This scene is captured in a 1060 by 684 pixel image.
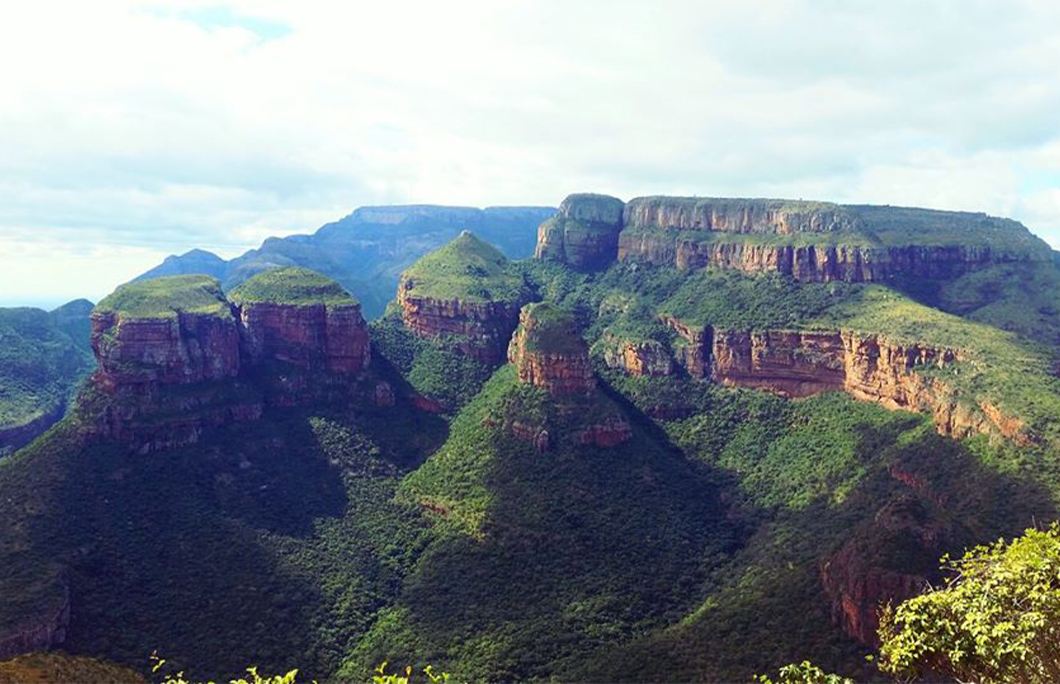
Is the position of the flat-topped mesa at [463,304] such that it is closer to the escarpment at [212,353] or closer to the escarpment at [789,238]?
the escarpment at [212,353]

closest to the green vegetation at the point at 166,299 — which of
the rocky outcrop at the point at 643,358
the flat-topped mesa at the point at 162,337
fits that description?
the flat-topped mesa at the point at 162,337

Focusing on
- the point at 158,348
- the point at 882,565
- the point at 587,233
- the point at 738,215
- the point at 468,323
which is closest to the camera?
the point at 882,565

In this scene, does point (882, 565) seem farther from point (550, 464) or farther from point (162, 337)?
point (162, 337)

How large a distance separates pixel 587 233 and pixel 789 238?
47.7 metres

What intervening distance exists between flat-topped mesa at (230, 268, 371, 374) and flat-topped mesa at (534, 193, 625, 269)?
64106 millimetres

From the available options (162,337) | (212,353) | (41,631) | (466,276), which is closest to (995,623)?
(41,631)

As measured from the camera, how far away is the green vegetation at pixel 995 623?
73.5 ft

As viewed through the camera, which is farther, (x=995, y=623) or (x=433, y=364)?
(x=433, y=364)

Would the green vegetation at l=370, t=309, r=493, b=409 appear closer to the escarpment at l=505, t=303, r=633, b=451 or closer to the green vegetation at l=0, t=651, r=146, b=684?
the escarpment at l=505, t=303, r=633, b=451

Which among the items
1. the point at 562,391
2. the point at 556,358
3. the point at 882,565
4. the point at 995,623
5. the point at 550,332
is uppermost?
the point at 550,332

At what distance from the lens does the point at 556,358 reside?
101875mm

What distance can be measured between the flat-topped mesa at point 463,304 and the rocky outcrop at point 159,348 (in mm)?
36008

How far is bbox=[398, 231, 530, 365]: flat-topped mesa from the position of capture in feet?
410

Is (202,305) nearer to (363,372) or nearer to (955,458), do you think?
(363,372)
